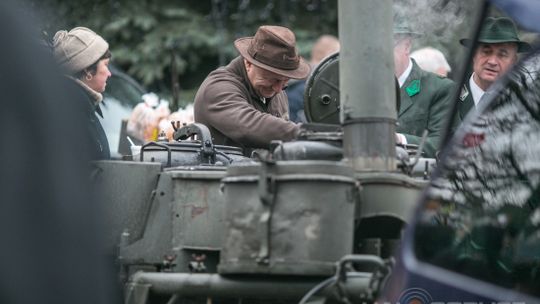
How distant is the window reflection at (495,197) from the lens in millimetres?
3742

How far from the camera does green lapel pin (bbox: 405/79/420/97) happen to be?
25.9 feet

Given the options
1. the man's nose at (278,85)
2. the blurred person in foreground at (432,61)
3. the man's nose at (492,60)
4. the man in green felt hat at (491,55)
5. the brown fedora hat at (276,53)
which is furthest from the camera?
the blurred person in foreground at (432,61)

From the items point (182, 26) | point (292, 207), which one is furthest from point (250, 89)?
point (182, 26)

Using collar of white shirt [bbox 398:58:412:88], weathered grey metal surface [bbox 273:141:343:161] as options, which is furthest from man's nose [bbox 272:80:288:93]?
weathered grey metal surface [bbox 273:141:343:161]

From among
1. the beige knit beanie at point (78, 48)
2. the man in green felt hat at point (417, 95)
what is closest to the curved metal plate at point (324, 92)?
the man in green felt hat at point (417, 95)

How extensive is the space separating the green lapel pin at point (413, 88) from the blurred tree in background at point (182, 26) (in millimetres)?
8890

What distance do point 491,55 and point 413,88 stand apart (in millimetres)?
2248

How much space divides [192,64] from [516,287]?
14.1 m

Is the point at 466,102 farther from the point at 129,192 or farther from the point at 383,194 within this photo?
the point at 129,192

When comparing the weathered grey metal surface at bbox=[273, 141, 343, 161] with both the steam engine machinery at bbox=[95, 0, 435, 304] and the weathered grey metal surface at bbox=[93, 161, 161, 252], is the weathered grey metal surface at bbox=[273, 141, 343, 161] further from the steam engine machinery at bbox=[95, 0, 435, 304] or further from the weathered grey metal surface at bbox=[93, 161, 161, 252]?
the weathered grey metal surface at bbox=[93, 161, 161, 252]

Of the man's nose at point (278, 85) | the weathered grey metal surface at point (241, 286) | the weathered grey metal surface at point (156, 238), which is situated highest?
the man's nose at point (278, 85)

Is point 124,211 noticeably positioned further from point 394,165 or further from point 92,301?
point 92,301

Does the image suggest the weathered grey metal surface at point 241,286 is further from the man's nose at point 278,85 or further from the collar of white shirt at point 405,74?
the collar of white shirt at point 405,74

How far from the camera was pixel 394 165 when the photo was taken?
16.6ft
